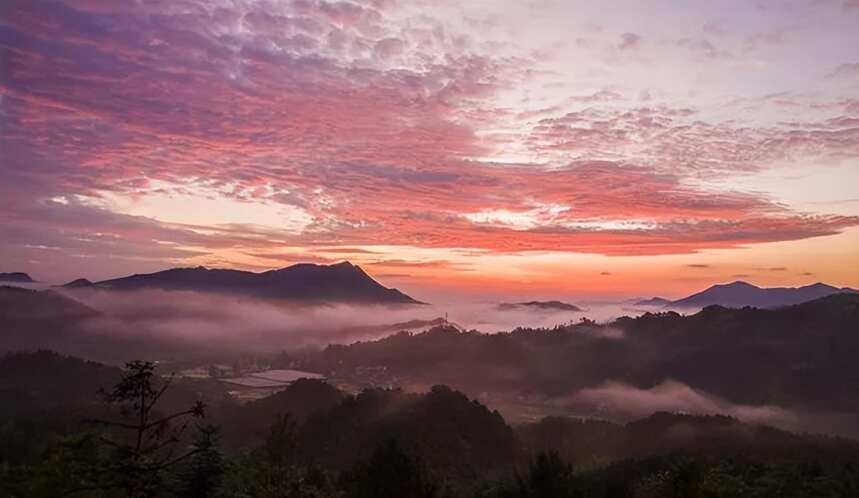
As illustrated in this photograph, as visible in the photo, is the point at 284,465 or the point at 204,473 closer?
the point at 284,465

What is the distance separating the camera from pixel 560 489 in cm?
7719

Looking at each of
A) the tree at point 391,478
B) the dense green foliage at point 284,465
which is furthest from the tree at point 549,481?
the tree at point 391,478

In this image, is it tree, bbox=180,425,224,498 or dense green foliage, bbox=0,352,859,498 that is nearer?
dense green foliage, bbox=0,352,859,498

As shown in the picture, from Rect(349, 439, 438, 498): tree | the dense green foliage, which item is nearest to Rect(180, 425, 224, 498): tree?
the dense green foliage

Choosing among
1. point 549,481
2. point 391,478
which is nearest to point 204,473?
point 391,478

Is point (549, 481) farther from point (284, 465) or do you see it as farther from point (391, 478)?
point (284, 465)

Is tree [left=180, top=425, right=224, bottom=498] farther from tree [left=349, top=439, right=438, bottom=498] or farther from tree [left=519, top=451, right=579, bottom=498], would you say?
tree [left=519, top=451, right=579, bottom=498]

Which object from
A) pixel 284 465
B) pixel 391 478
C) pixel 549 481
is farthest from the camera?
pixel 549 481

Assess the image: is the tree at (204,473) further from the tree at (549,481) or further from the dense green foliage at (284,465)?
the tree at (549,481)

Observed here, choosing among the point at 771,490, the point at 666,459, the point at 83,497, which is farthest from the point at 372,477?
the point at 666,459

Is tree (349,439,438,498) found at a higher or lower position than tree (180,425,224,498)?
lower

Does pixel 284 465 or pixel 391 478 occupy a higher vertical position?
pixel 284 465

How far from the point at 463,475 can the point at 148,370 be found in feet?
626

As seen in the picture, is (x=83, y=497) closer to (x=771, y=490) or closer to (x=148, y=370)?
(x=148, y=370)
